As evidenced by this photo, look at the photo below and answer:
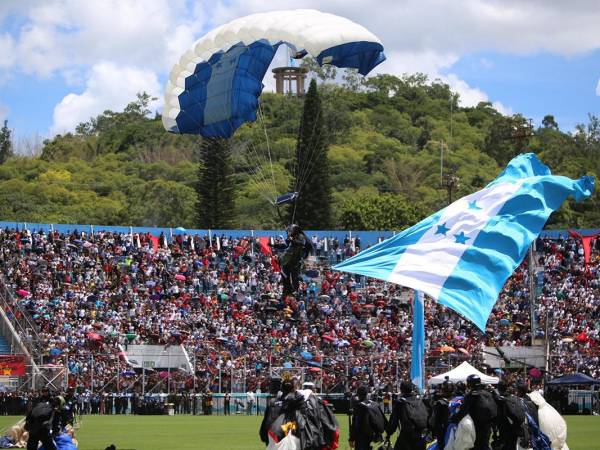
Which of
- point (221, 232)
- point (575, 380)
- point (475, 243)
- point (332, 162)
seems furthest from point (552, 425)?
point (332, 162)

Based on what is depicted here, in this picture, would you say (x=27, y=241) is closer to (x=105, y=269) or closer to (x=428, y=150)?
(x=105, y=269)

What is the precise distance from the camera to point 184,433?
81.8ft

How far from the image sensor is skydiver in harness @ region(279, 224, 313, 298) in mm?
27109

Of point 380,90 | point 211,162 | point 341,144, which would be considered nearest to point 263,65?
point 211,162

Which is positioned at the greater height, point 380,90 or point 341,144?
point 380,90

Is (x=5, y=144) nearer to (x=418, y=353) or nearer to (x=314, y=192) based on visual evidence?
(x=314, y=192)

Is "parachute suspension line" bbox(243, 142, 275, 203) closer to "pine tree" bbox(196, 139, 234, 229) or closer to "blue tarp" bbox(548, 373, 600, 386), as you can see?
"pine tree" bbox(196, 139, 234, 229)

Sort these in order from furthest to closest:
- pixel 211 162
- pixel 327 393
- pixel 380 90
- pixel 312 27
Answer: pixel 380 90, pixel 211 162, pixel 327 393, pixel 312 27

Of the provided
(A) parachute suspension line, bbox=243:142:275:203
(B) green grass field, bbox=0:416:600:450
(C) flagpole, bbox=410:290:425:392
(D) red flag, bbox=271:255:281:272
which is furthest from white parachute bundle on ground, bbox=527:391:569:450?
(D) red flag, bbox=271:255:281:272

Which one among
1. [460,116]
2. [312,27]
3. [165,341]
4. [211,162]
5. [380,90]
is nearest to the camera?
[312,27]

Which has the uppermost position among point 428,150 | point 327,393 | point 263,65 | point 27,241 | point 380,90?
point 380,90

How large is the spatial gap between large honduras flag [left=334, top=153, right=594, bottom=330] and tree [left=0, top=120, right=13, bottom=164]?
99738 mm

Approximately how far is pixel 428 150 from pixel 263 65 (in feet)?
298

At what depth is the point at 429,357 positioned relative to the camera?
3744cm
